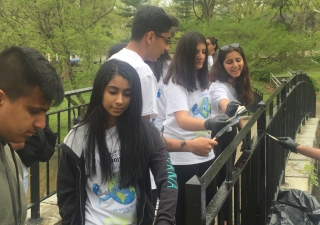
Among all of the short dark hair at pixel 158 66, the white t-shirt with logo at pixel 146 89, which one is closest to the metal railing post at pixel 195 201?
the white t-shirt with logo at pixel 146 89

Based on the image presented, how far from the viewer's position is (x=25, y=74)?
132 cm

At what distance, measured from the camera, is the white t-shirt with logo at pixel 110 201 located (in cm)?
191

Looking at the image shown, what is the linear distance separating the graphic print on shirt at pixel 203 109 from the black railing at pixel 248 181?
0.33 metres

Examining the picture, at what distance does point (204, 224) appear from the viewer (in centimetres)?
157

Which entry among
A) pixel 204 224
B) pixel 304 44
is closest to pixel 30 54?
pixel 204 224

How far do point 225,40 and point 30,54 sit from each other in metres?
15.2

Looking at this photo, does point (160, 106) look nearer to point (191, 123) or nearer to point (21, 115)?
point (191, 123)

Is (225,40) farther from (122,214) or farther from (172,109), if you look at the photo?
(122,214)

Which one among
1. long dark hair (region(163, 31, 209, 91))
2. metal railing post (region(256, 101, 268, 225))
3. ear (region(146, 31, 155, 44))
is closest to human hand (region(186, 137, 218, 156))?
long dark hair (region(163, 31, 209, 91))

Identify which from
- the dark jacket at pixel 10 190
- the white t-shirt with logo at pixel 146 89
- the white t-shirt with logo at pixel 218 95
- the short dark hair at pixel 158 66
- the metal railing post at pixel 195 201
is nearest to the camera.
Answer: the dark jacket at pixel 10 190

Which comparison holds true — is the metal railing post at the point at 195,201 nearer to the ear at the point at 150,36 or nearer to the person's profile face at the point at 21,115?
the person's profile face at the point at 21,115

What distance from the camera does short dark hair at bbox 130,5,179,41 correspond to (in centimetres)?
259

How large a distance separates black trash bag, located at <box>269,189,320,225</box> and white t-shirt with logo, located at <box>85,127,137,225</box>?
1668 millimetres

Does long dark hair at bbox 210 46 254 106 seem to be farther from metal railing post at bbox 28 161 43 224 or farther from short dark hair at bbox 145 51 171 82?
metal railing post at bbox 28 161 43 224
